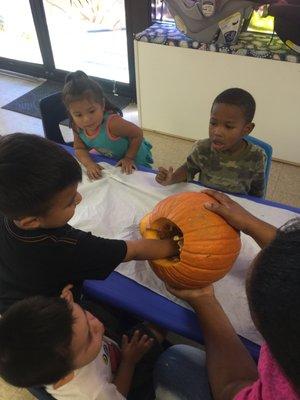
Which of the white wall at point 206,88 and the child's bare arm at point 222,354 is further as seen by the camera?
the white wall at point 206,88

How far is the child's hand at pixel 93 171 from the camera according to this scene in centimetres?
129

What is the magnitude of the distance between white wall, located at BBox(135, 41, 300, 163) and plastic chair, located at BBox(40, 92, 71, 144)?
926mm

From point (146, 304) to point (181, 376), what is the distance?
20 cm

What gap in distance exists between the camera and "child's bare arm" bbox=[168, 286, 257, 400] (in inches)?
28.1

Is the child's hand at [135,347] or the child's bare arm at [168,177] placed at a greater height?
the child's bare arm at [168,177]

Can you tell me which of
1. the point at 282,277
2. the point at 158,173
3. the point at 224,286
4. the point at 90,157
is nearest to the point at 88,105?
the point at 90,157

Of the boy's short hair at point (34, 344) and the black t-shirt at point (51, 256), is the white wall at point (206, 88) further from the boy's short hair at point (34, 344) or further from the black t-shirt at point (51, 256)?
the boy's short hair at point (34, 344)

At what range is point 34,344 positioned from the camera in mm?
659

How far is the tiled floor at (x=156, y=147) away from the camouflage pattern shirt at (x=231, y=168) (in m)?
0.92

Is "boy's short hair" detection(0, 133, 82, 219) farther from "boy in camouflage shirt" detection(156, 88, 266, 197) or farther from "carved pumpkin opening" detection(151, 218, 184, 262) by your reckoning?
"boy in camouflage shirt" detection(156, 88, 266, 197)

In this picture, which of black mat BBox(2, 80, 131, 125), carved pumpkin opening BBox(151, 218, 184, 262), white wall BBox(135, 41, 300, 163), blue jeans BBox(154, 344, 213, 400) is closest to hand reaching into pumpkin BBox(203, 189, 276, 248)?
carved pumpkin opening BBox(151, 218, 184, 262)

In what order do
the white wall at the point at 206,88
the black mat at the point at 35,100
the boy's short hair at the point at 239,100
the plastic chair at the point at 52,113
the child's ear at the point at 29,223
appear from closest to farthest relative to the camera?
the child's ear at the point at 29,223 → the boy's short hair at the point at 239,100 → the plastic chair at the point at 52,113 → the white wall at the point at 206,88 → the black mat at the point at 35,100

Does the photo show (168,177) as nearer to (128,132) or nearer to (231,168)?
(231,168)

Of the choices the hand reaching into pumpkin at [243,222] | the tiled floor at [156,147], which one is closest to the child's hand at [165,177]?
the hand reaching into pumpkin at [243,222]
